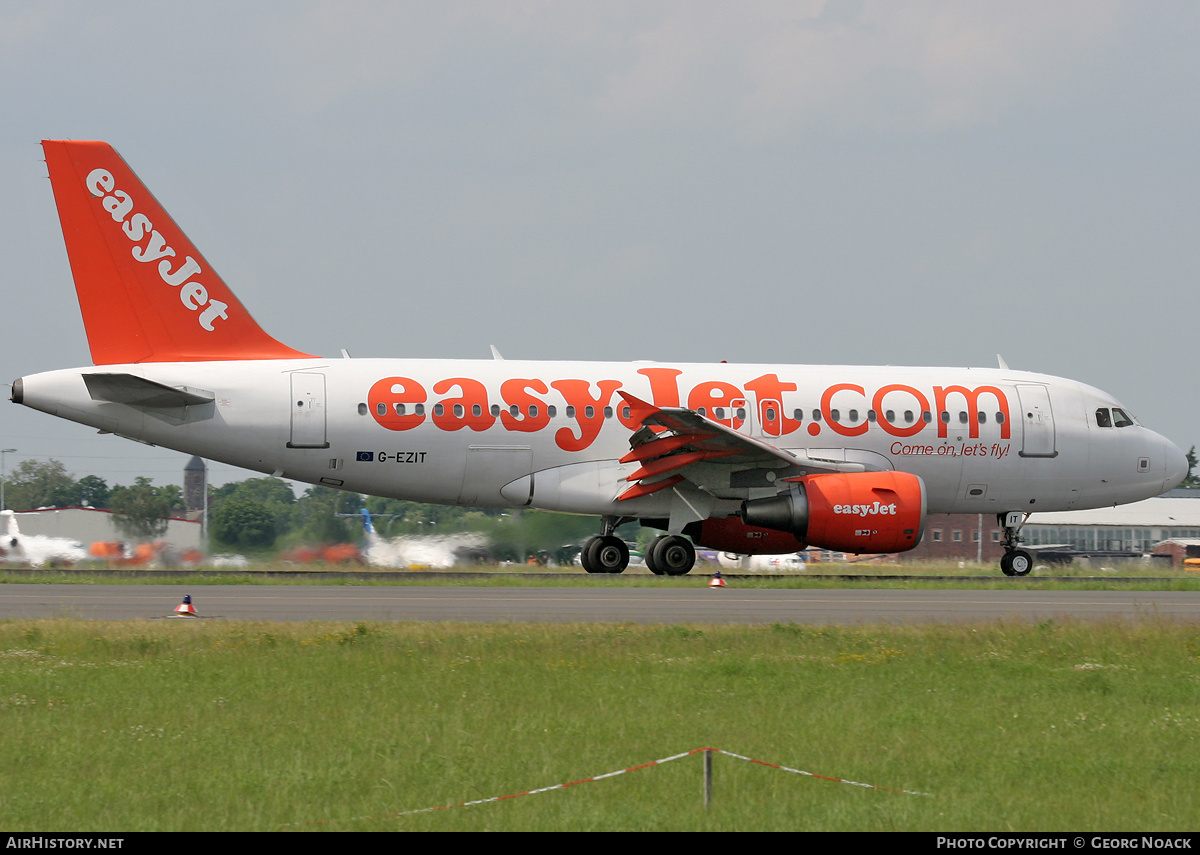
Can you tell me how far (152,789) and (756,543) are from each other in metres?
18.9

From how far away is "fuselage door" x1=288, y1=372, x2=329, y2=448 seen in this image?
24906mm

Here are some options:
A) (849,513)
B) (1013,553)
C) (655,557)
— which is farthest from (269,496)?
(1013,553)

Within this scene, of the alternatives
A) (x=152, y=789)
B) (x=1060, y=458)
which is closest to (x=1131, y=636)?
(x=152, y=789)

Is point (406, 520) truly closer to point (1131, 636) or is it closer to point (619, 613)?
point (619, 613)

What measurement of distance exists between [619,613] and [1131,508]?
75.8 m

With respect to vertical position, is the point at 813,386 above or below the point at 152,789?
Answer: above

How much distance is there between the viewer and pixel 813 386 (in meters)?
27.0

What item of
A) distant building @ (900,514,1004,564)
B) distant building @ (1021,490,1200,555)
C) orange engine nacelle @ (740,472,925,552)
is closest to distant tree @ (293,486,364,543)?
orange engine nacelle @ (740,472,925,552)

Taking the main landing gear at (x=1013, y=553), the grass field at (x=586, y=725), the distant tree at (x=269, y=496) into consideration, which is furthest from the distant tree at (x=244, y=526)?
the main landing gear at (x=1013, y=553)

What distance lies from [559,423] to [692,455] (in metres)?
A: 2.78

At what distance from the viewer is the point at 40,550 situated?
30625 millimetres
